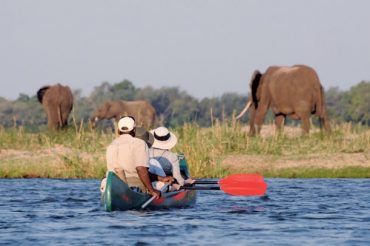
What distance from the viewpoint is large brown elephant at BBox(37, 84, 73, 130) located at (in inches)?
1743

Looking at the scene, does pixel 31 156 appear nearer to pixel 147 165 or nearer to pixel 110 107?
pixel 147 165

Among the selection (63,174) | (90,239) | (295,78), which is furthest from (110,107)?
(90,239)

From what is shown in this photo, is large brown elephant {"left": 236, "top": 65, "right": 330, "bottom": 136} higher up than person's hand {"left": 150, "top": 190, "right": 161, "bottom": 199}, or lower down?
higher up

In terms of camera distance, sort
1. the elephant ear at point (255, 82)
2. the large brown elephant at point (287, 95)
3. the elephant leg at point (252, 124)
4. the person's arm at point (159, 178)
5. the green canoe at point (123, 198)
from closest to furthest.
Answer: the green canoe at point (123, 198) → the person's arm at point (159, 178) → the elephant leg at point (252, 124) → the large brown elephant at point (287, 95) → the elephant ear at point (255, 82)

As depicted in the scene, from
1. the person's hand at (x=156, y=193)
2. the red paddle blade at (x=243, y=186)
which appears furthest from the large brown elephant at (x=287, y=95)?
the person's hand at (x=156, y=193)

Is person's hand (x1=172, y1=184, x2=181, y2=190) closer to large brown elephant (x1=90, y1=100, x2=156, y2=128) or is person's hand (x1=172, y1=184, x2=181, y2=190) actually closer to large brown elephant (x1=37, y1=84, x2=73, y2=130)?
large brown elephant (x1=37, y1=84, x2=73, y2=130)

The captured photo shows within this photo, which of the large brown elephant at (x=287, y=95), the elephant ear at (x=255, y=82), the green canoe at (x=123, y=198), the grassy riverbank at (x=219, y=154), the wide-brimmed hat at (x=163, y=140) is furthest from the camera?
the elephant ear at (x=255, y=82)

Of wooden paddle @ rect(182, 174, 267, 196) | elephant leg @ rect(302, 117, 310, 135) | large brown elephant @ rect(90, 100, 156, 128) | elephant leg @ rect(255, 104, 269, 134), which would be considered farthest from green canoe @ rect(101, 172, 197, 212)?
large brown elephant @ rect(90, 100, 156, 128)

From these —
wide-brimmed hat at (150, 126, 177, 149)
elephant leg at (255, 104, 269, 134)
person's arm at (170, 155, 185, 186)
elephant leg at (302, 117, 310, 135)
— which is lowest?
person's arm at (170, 155, 185, 186)

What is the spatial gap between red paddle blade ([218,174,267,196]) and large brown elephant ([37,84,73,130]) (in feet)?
73.4

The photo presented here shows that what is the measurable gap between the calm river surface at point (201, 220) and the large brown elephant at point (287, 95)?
13485 mm

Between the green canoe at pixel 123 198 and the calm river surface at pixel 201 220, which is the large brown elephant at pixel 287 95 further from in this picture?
the green canoe at pixel 123 198

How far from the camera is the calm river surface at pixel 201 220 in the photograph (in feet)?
54.3

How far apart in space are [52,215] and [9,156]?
1350 centimetres
